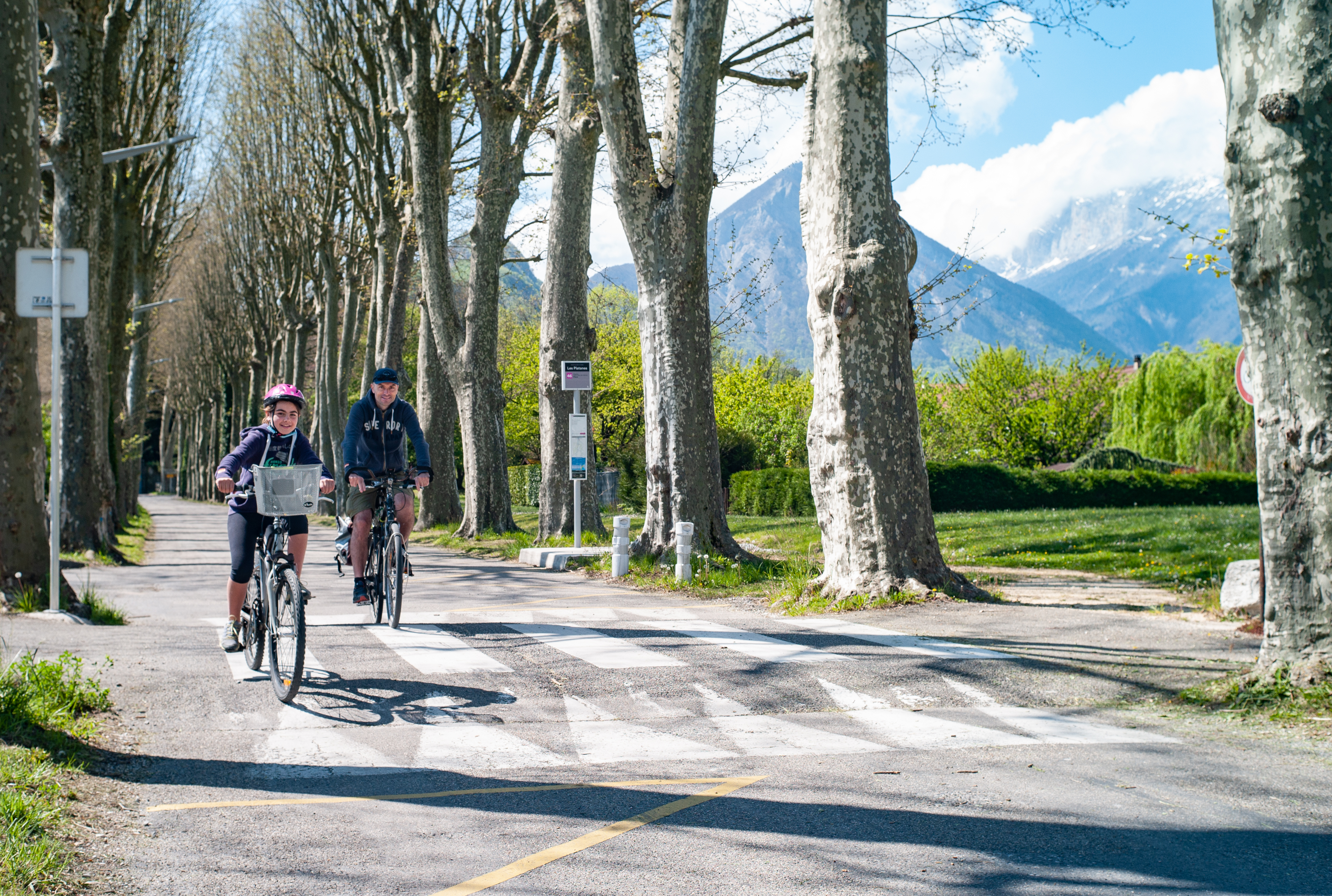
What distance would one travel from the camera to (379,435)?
31.5ft

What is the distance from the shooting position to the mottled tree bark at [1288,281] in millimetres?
5789

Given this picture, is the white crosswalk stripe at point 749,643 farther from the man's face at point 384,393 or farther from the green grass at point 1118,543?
the green grass at point 1118,543

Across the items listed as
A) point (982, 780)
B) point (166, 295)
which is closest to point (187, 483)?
point (166, 295)

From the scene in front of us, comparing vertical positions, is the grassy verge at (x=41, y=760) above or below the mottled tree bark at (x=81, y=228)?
below

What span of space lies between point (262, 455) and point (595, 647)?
2.75 meters

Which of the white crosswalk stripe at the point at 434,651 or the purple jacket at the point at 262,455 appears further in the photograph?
the white crosswalk stripe at the point at 434,651

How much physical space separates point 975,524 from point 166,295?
4351 cm

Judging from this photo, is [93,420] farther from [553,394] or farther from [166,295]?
[166,295]

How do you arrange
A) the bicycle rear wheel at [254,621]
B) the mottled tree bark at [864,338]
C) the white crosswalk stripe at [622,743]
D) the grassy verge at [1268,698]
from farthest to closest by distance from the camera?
the mottled tree bark at [864,338] → the bicycle rear wheel at [254,621] → the grassy verge at [1268,698] → the white crosswalk stripe at [622,743]

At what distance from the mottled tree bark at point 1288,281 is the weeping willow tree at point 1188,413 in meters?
32.7

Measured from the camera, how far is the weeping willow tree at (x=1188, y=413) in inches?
Answer: 1432

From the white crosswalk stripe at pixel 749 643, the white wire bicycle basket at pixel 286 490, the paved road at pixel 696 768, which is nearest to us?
the paved road at pixel 696 768

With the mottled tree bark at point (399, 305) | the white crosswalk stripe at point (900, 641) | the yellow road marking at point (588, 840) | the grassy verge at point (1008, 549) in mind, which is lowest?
the yellow road marking at point (588, 840)

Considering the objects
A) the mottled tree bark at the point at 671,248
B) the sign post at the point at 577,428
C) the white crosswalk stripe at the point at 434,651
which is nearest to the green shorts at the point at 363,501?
the white crosswalk stripe at the point at 434,651
